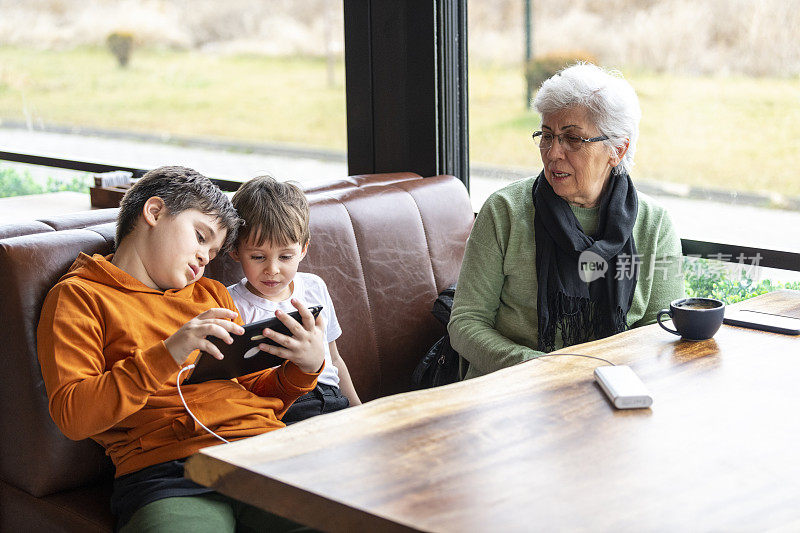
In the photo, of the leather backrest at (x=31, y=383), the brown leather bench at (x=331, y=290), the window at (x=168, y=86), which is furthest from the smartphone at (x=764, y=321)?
the window at (x=168, y=86)

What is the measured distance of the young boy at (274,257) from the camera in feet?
6.86

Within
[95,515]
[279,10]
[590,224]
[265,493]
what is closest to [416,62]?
[590,224]

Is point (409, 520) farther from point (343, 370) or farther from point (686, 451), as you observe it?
point (343, 370)

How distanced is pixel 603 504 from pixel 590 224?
129 centimetres

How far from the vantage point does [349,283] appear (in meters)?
2.45

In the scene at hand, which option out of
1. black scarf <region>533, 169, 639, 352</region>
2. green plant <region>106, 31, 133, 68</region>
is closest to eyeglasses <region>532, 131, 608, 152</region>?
black scarf <region>533, 169, 639, 352</region>

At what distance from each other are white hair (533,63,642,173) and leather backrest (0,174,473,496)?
1.92ft

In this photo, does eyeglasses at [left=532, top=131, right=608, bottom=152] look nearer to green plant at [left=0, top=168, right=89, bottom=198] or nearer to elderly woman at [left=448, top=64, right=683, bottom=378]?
elderly woman at [left=448, top=64, right=683, bottom=378]

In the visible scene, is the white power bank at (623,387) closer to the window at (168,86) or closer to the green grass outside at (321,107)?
the green grass outside at (321,107)

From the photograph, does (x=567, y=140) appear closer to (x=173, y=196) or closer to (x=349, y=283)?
(x=349, y=283)

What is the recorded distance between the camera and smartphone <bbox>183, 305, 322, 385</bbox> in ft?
5.72

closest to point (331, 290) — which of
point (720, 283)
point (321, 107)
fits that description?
point (720, 283)

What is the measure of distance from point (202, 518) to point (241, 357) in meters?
0.32

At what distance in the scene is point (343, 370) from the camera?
2.27 m
